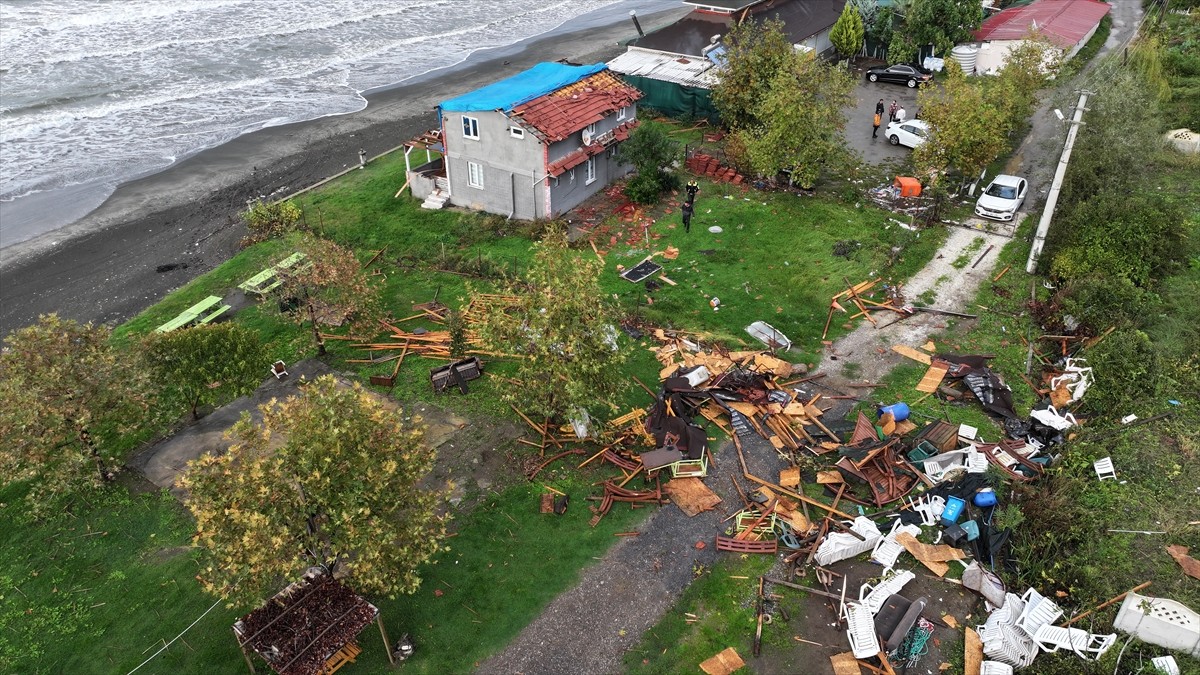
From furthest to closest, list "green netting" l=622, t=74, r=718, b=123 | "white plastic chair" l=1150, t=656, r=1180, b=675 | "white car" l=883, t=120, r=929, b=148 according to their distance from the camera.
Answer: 1. "green netting" l=622, t=74, r=718, b=123
2. "white car" l=883, t=120, r=929, b=148
3. "white plastic chair" l=1150, t=656, r=1180, b=675

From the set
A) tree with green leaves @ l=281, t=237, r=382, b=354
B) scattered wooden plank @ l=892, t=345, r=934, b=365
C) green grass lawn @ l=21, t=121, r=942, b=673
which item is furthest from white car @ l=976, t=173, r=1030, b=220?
tree with green leaves @ l=281, t=237, r=382, b=354

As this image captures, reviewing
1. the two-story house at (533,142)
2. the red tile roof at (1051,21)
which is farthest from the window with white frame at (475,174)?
the red tile roof at (1051,21)

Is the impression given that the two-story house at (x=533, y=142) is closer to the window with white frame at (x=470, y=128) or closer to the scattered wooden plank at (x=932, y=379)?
the window with white frame at (x=470, y=128)

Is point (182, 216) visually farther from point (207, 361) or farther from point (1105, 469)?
point (1105, 469)

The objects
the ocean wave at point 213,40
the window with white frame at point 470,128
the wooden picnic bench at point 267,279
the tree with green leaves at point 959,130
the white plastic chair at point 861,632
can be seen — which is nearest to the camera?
the white plastic chair at point 861,632

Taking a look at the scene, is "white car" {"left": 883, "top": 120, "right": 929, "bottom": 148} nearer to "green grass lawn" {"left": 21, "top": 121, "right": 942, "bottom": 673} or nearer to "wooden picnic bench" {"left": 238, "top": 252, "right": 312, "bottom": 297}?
"green grass lawn" {"left": 21, "top": 121, "right": 942, "bottom": 673}

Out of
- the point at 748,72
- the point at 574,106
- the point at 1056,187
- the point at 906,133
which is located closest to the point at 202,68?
the point at 574,106

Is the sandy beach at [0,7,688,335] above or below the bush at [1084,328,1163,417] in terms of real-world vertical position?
below
